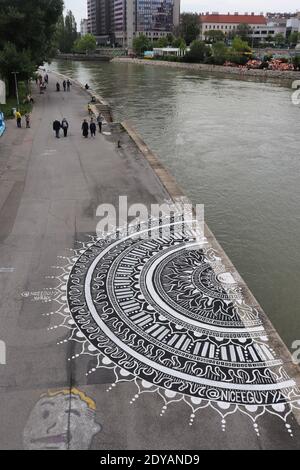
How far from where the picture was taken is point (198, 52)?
10875 centimetres

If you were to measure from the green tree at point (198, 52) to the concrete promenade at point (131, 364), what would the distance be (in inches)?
4219

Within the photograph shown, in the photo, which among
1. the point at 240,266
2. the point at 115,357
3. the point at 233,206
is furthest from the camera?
the point at 233,206

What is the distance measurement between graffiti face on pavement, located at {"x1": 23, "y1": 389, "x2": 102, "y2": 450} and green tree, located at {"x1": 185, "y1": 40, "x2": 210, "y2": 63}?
11392 cm

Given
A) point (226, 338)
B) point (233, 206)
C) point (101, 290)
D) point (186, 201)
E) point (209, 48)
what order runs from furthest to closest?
point (209, 48)
point (233, 206)
point (186, 201)
point (101, 290)
point (226, 338)

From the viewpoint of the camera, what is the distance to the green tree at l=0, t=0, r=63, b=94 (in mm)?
34375

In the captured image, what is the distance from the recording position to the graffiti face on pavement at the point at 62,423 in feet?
20.0

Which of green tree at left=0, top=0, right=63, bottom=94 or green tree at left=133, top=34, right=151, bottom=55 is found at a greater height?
green tree at left=133, top=34, right=151, bottom=55

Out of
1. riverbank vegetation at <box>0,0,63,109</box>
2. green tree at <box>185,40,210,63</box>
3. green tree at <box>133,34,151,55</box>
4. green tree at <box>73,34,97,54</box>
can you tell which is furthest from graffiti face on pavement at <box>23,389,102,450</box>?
green tree at <box>73,34,97,54</box>

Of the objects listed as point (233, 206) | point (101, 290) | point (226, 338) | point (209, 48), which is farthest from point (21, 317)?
point (209, 48)

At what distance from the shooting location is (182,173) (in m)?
21.6

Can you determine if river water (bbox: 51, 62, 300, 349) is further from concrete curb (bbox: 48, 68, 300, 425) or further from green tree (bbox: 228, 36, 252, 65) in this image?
green tree (bbox: 228, 36, 252, 65)

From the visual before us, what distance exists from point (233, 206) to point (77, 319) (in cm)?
1036

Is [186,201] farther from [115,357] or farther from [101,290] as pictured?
[115,357]

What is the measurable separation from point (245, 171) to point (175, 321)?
1527 centimetres
